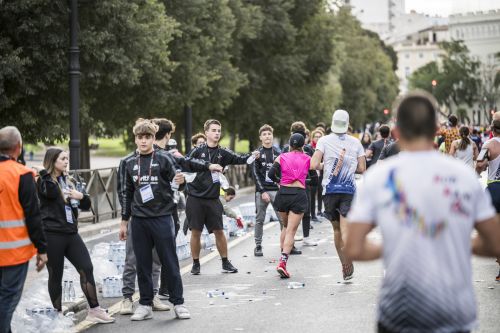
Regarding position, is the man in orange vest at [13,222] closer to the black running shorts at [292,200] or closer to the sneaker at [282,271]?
the sneaker at [282,271]

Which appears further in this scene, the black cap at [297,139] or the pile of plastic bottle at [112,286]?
the black cap at [297,139]

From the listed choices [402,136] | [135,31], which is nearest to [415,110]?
[402,136]

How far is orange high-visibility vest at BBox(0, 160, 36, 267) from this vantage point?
302 inches

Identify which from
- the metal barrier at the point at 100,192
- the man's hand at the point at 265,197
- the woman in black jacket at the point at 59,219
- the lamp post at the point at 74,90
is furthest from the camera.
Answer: the metal barrier at the point at 100,192

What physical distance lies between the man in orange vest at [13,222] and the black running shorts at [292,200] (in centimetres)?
622

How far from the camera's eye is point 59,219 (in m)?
9.51

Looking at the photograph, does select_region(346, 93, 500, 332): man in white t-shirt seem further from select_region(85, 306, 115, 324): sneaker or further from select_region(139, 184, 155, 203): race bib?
select_region(85, 306, 115, 324): sneaker

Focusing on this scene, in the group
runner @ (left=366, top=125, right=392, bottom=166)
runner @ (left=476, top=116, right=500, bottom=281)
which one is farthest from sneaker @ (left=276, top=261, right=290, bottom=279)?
runner @ (left=366, top=125, right=392, bottom=166)

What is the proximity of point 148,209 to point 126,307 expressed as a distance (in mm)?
1116

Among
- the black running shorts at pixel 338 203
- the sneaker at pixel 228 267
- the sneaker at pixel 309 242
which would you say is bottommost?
the sneaker at pixel 309 242

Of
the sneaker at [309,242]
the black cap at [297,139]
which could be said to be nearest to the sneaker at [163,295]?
the black cap at [297,139]

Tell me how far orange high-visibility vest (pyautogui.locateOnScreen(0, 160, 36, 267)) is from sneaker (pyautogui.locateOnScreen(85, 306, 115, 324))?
2.23 m

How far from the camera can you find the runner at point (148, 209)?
987 cm

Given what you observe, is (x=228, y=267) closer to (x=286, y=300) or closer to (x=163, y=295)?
(x=163, y=295)
